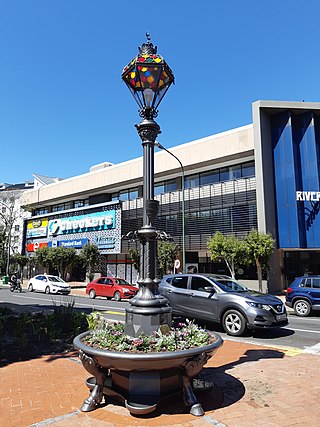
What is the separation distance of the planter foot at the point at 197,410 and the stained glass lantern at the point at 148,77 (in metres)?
4.27

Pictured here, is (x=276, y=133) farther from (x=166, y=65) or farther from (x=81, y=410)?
(x=81, y=410)

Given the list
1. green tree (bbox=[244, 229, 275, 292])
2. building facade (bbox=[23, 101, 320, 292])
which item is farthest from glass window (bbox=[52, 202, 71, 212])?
green tree (bbox=[244, 229, 275, 292])

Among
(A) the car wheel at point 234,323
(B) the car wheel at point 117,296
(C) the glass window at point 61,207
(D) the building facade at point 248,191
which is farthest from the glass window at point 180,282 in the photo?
(C) the glass window at point 61,207

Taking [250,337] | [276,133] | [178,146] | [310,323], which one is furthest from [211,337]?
[178,146]

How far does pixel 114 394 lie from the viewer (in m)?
4.47

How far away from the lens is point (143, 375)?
4.22m

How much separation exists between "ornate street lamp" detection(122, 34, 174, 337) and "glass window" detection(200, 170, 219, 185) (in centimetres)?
2270

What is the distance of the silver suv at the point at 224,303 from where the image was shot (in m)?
9.07

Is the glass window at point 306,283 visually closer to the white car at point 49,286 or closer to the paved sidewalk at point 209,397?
the paved sidewalk at point 209,397

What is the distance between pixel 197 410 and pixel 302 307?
1121cm

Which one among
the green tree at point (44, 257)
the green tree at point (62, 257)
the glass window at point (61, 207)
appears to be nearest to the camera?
the green tree at point (62, 257)

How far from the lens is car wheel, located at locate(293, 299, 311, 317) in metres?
13.8

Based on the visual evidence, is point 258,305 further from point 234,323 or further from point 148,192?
point 148,192

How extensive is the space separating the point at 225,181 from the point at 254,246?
25.6 feet
